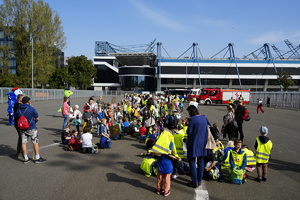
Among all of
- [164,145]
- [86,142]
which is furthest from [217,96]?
[164,145]

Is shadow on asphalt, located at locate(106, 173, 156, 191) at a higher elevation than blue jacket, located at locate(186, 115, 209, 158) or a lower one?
lower

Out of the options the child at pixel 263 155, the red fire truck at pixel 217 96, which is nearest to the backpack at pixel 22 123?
the child at pixel 263 155

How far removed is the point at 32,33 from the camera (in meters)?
38.0

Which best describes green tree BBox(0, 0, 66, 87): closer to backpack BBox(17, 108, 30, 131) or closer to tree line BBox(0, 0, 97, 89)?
tree line BBox(0, 0, 97, 89)

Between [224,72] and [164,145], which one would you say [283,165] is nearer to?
[164,145]

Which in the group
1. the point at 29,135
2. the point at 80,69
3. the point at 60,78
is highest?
the point at 80,69

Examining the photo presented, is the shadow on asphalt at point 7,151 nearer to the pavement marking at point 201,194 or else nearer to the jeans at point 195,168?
the jeans at point 195,168

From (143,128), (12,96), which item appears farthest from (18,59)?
(143,128)

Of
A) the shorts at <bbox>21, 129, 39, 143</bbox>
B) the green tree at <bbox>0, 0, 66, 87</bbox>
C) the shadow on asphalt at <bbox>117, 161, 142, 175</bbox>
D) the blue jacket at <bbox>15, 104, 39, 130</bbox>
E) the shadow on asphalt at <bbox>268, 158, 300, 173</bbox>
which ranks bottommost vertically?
the shadow on asphalt at <bbox>117, 161, 142, 175</bbox>

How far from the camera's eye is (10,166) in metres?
5.84

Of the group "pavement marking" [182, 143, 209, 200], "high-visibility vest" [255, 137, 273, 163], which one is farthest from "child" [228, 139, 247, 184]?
"pavement marking" [182, 143, 209, 200]

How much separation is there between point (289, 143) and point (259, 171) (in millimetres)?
4990

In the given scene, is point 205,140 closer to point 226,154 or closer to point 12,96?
point 226,154

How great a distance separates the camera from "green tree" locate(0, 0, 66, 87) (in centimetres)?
3644
